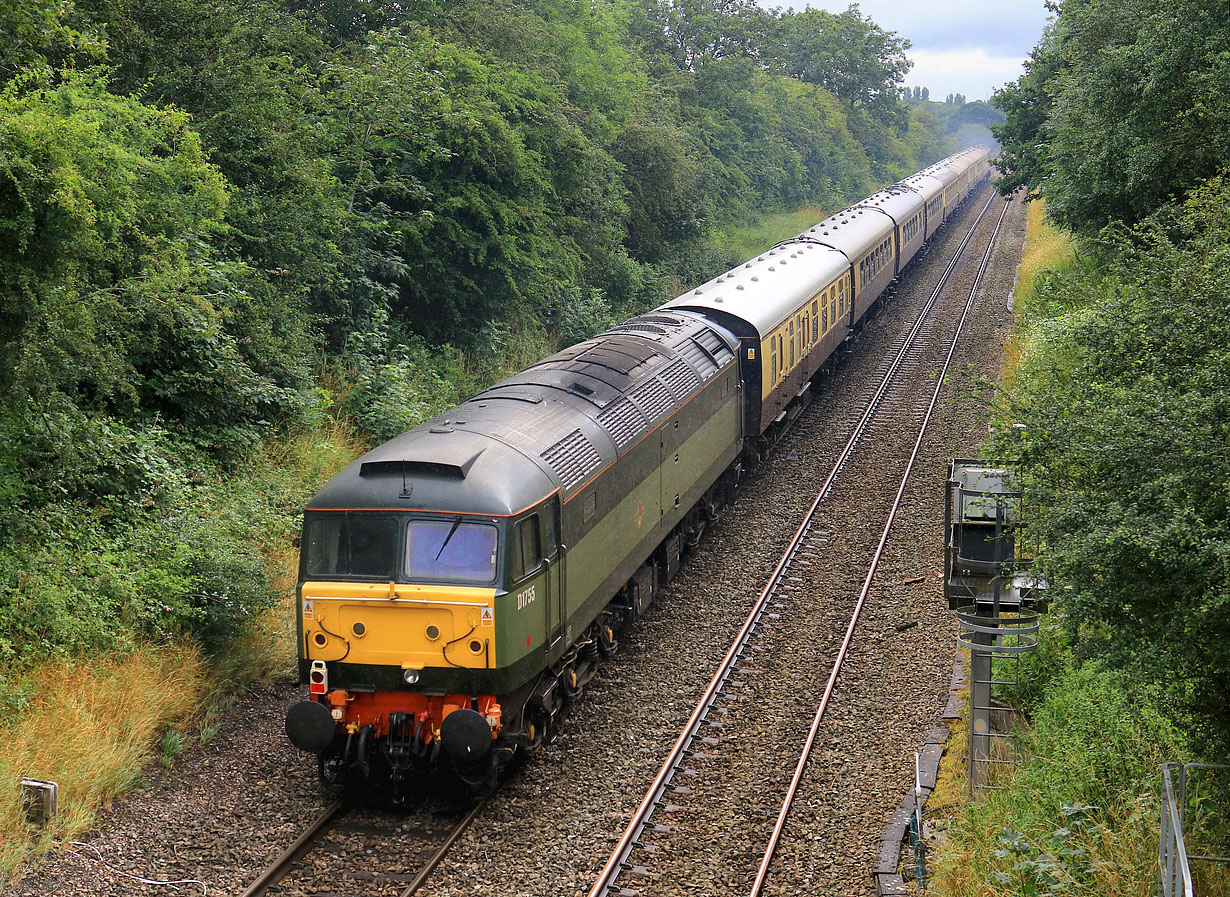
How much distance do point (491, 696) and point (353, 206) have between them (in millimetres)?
14613

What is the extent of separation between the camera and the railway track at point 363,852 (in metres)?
8.93

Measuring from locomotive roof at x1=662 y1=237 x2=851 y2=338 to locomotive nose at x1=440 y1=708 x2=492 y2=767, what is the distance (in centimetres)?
1120

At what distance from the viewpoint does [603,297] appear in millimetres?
31969

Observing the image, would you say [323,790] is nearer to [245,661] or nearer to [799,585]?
[245,661]

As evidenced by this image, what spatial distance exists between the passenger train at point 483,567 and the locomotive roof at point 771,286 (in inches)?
201

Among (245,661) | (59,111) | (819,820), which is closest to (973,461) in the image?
(819,820)

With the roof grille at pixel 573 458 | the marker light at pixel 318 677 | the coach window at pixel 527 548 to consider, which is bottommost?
the marker light at pixel 318 677

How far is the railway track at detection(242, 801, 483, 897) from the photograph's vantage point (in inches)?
352

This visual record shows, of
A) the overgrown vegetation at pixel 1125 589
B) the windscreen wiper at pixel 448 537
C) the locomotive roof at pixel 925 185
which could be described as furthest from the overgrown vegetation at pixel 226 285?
the locomotive roof at pixel 925 185

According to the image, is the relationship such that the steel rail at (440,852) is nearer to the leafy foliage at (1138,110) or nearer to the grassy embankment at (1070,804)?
the grassy embankment at (1070,804)

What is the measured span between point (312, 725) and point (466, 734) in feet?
4.62

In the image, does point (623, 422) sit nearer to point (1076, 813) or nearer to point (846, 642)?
point (846, 642)

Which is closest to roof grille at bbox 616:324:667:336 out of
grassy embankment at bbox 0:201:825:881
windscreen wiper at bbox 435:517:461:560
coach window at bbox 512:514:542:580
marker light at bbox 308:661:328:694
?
grassy embankment at bbox 0:201:825:881

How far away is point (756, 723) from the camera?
12.1 m
